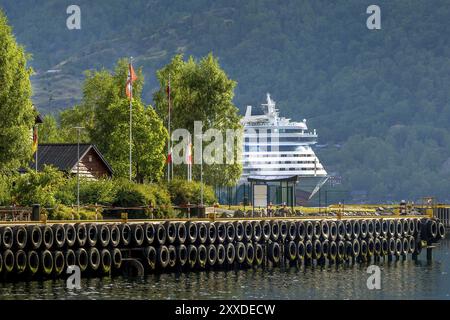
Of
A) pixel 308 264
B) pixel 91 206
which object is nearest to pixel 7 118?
pixel 91 206

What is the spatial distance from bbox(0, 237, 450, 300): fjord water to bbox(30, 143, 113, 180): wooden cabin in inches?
983

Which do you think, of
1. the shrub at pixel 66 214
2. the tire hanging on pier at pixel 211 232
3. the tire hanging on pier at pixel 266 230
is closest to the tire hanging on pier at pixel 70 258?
the shrub at pixel 66 214

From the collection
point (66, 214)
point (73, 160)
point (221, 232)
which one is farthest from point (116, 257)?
point (73, 160)

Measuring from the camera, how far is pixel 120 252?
296ft

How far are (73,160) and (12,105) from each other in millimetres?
16529

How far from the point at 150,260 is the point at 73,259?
25.5 feet

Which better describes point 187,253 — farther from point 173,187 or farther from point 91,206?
point 173,187

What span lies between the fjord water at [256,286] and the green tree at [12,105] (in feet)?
59.3

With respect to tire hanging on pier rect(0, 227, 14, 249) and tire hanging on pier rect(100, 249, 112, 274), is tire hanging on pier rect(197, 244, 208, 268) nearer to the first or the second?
tire hanging on pier rect(100, 249, 112, 274)

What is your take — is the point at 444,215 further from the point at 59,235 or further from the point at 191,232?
the point at 59,235

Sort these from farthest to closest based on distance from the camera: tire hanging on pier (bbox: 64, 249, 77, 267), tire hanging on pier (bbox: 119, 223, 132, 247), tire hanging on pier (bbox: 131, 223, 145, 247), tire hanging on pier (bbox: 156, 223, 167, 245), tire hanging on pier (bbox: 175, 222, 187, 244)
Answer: tire hanging on pier (bbox: 175, 222, 187, 244), tire hanging on pier (bbox: 156, 223, 167, 245), tire hanging on pier (bbox: 131, 223, 145, 247), tire hanging on pier (bbox: 119, 223, 132, 247), tire hanging on pier (bbox: 64, 249, 77, 267)

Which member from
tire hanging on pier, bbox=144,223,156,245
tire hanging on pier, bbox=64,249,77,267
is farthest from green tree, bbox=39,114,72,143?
tire hanging on pier, bbox=64,249,77,267

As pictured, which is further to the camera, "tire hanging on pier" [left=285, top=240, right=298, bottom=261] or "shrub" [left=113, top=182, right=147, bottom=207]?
"shrub" [left=113, top=182, right=147, bottom=207]

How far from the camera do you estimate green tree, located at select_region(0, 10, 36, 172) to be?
102125mm
